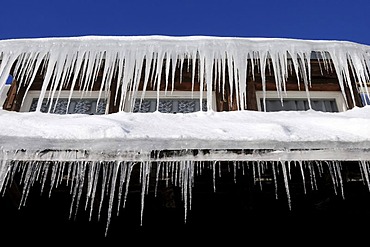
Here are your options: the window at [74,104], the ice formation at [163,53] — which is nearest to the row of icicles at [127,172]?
the window at [74,104]

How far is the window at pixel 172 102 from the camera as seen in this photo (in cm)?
477

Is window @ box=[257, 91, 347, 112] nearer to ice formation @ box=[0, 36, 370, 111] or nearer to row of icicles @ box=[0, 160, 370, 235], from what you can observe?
ice formation @ box=[0, 36, 370, 111]

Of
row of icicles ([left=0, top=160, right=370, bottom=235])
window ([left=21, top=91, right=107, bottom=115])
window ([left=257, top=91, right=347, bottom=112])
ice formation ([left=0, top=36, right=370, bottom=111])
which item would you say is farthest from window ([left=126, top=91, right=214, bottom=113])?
row of icicles ([left=0, top=160, right=370, bottom=235])

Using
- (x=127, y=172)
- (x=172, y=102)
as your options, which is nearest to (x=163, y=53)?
(x=172, y=102)

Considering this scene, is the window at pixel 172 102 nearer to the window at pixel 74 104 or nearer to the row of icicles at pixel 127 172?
the window at pixel 74 104

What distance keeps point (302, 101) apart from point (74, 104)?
2.97 metres

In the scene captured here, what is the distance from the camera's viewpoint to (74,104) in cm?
482

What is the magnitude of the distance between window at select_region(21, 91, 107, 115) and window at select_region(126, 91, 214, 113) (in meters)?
0.46

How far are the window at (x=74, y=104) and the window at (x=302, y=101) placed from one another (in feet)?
6.73

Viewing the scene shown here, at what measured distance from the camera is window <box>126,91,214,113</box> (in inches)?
188

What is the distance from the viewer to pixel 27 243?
3510mm

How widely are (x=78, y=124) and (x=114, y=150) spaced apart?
20.0 inches

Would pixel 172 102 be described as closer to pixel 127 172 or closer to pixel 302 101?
pixel 302 101

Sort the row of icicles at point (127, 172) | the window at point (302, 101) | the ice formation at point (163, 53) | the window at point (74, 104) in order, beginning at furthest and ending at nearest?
1. the window at point (302, 101)
2. the window at point (74, 104)
3. the ice formation at point (163, 53)
4. the row of icicles at point (127, 172)
